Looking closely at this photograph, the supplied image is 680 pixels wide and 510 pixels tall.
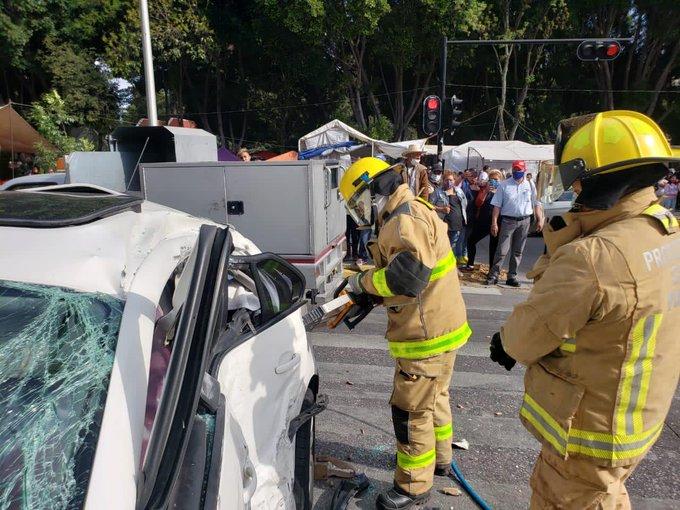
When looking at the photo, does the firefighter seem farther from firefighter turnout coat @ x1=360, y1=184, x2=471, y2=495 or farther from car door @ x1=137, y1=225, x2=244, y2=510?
car door @ x1=137, y1=225, x2=244, y2=510

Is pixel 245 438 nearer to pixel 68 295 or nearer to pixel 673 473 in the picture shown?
pixel 68 295

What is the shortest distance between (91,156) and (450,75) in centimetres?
2214

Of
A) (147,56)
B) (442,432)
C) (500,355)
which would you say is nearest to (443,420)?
(442,432)

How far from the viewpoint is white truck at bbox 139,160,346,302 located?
5152mm

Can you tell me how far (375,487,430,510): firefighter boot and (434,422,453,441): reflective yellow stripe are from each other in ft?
1.02

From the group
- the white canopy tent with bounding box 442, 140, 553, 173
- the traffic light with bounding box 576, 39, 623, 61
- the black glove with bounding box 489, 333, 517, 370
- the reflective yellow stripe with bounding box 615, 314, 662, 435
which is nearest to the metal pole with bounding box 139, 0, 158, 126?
the traffic light with bounding box 576, 39, 623, 61

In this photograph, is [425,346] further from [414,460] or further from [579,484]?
[579,484]

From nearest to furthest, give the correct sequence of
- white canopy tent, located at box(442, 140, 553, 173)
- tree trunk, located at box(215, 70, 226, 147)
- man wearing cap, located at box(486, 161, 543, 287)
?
man wearing cap, located at box(486, 161, 543, 287) → white canopy tent, located at box(442, 140, 553, 173) → tree trunk, located at box(215, 70, 226, 147)

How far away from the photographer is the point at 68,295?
1.34 meters

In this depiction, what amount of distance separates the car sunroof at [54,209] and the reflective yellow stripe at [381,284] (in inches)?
44.0

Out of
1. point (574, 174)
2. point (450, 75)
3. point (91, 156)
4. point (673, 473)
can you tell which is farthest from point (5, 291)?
point (450, 75)

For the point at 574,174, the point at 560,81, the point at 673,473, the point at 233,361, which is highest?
the point at 560,81

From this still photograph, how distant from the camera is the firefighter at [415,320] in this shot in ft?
7.76

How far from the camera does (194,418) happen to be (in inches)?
48.1
